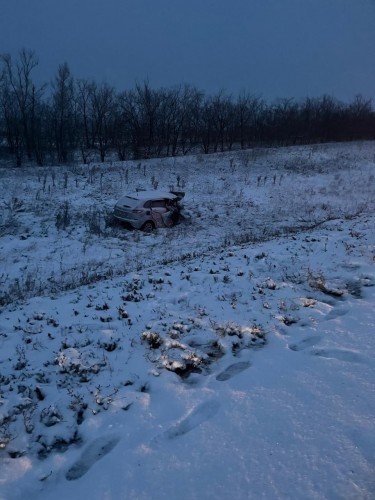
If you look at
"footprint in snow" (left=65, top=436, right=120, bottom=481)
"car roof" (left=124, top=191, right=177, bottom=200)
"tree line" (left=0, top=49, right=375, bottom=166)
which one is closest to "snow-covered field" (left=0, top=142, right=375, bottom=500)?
"footprint in snow" (left=65, top=436, right=120, bottom=481)

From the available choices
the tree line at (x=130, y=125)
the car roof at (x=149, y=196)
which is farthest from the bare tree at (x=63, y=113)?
the car roof at (x=149, y=196)

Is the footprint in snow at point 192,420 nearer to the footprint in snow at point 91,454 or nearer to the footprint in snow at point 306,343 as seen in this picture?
the footprint in snow at point 91,454

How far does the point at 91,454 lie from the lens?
3402 millimetres

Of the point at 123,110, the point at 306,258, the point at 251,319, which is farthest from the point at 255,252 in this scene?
the point at 123,110

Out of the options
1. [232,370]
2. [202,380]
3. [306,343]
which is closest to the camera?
[202,380]

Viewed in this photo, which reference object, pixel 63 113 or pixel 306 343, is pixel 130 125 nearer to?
pixel 63 113

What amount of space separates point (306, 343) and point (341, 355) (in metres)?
0.49

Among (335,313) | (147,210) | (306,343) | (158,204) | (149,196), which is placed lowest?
(306,343)

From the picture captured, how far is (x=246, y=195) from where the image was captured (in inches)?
888

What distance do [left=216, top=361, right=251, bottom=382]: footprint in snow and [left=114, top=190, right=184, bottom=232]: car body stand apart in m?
11.7

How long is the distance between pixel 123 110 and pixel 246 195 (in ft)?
94.1

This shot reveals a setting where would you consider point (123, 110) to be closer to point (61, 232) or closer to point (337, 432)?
point (61, 232)

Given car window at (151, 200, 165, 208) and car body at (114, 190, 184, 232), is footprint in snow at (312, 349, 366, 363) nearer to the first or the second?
car body at (114, 190, 184, 232)

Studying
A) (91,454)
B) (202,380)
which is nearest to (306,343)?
(202,380)
